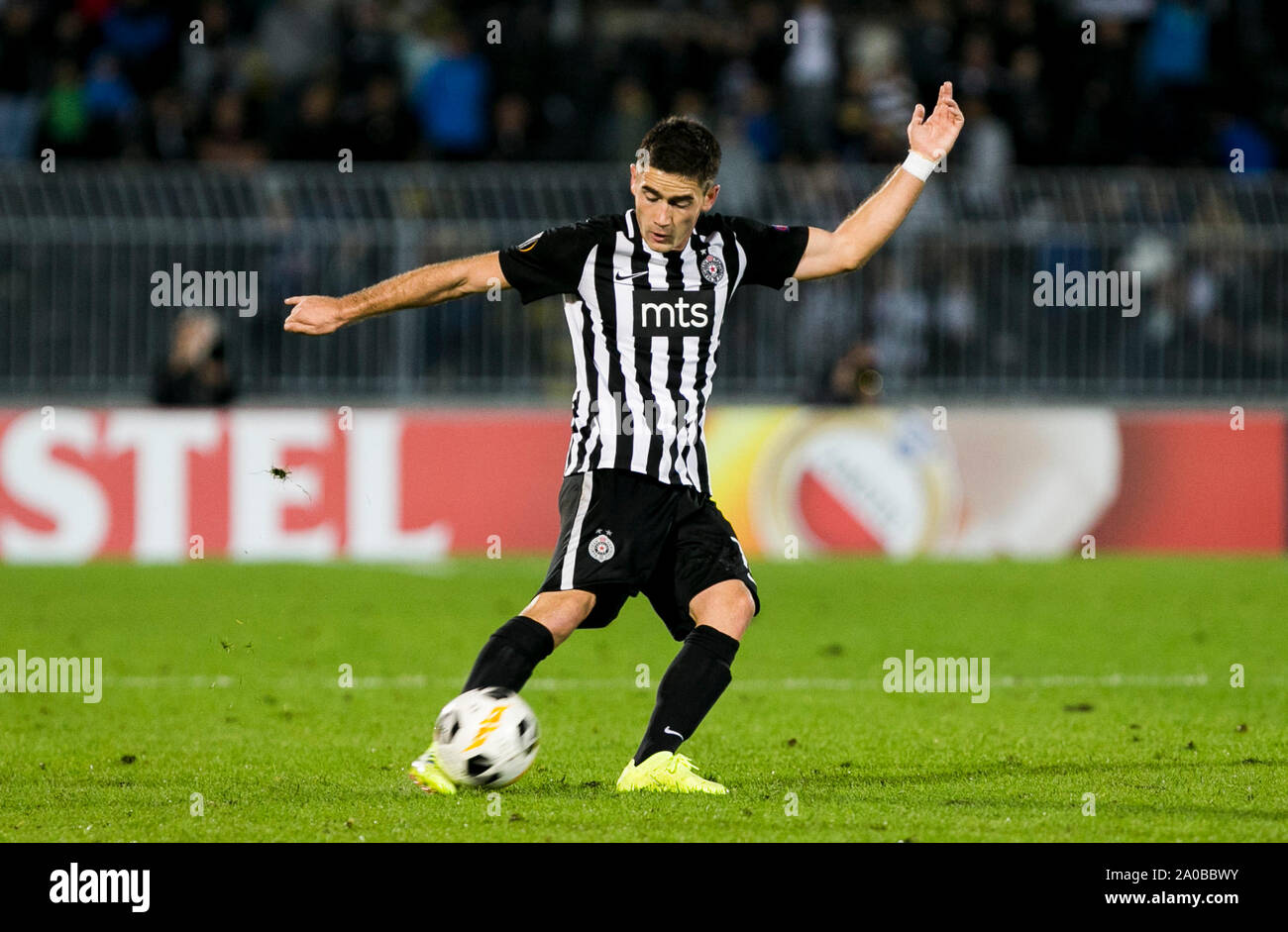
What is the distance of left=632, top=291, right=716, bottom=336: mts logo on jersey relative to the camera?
266 inches

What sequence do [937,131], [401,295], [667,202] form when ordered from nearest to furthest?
1. [401,295]
2. [667,202]
3. [937,131]

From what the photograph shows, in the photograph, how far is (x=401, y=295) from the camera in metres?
6.42

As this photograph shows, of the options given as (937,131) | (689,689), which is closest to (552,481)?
(937,131)

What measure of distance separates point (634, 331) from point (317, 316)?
41.9 inches

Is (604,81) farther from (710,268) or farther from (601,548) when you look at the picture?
(601,548)

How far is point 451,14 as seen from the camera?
1928 cm

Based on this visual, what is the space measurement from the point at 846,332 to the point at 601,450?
32.9ft

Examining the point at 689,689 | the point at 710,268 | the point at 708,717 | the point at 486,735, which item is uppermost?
the point at 710,268

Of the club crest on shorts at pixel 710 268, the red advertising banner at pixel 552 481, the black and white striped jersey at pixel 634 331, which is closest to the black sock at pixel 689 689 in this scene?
the black and white striped jersey at pixel 634 331

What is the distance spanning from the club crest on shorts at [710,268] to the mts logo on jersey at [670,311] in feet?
0.18

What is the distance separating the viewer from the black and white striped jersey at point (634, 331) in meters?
6.72

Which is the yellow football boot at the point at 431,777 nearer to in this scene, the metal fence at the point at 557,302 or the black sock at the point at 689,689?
the black sock at the point at 689,689

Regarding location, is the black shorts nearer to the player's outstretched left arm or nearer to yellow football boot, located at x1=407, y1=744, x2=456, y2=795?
yellow football boot, located at x1=407, y1=744, x2=456, y2=795

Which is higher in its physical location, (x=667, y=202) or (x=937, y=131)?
(x=937, y=131)
